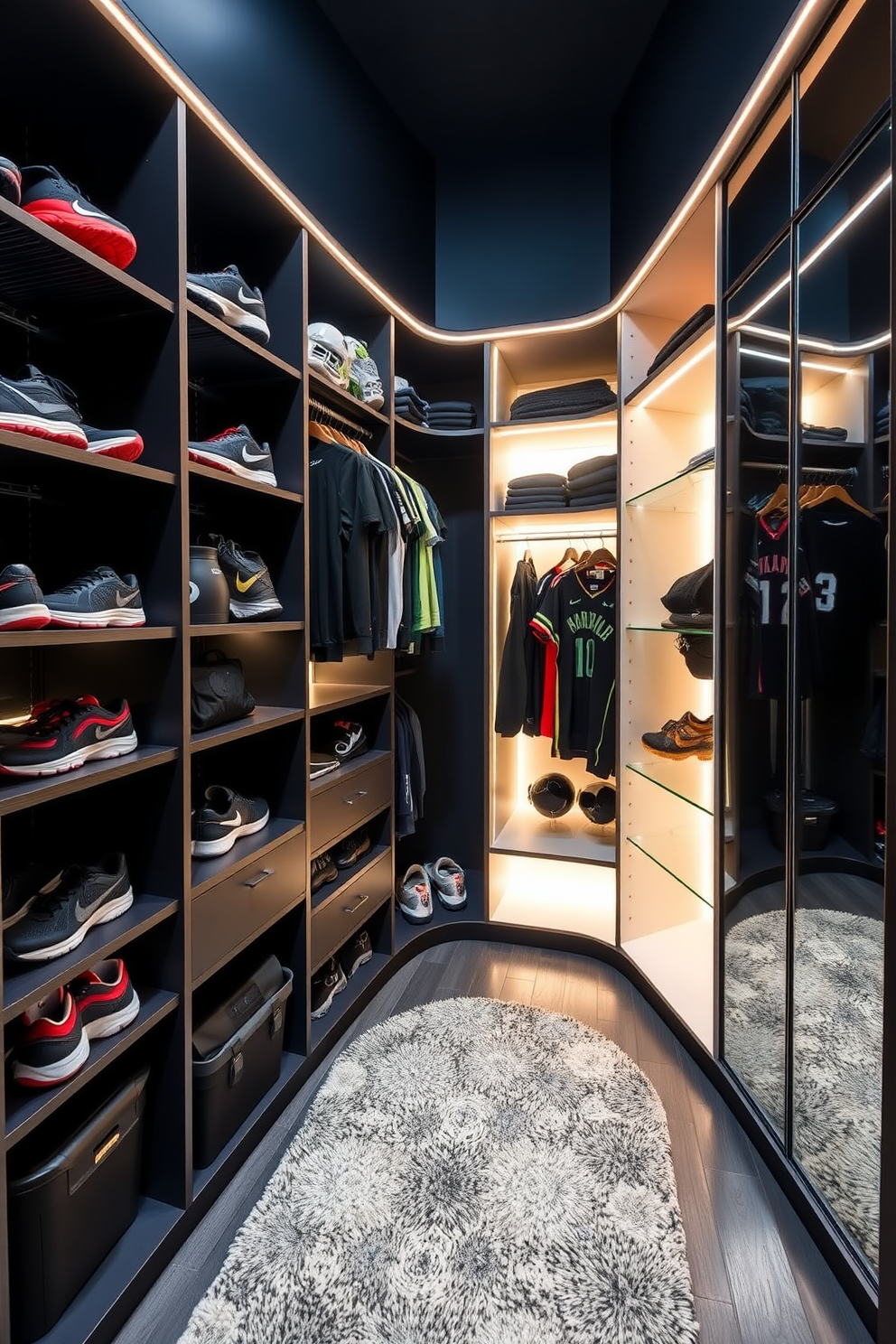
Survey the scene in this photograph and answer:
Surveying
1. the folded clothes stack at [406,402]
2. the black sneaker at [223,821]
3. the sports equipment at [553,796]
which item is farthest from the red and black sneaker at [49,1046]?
the folded clothes stack at [406,402]

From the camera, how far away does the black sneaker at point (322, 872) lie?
6.22 feet

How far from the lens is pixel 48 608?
3.41 ft

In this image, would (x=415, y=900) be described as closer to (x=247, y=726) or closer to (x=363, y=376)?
(x=247, y=726)

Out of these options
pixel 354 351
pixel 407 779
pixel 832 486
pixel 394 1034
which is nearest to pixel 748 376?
pixel 832 486

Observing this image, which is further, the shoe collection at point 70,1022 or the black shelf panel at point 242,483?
the black shelf panel at point 242,483

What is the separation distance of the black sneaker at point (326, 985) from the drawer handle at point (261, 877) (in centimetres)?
53

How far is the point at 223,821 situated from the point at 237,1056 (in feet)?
1.78

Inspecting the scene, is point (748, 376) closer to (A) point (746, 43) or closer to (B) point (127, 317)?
(A) point (746, 43)

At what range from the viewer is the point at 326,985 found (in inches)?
75.3

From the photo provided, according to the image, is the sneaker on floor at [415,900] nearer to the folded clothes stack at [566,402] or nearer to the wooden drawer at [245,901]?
the wooden drawer at [245,901]

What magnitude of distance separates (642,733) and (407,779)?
93cm

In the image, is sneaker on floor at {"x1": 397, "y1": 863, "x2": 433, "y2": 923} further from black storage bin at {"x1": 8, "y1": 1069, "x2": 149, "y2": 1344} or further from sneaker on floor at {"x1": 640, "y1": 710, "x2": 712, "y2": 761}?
black storage bin at {"x1": 8, "y1": 1069, "x2": 149, "y2": 1344}

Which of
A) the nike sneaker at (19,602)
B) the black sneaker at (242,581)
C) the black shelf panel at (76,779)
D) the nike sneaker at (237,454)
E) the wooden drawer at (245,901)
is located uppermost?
the nike sneaker at (237,454)

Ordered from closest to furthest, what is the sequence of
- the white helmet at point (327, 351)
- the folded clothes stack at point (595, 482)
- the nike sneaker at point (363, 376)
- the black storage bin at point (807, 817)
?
the black storage bin at point (807, 817), the white helmet at point (327, 351), the nike sneaker at point (363, 376), the folded clothes stack at point (595, 482)
